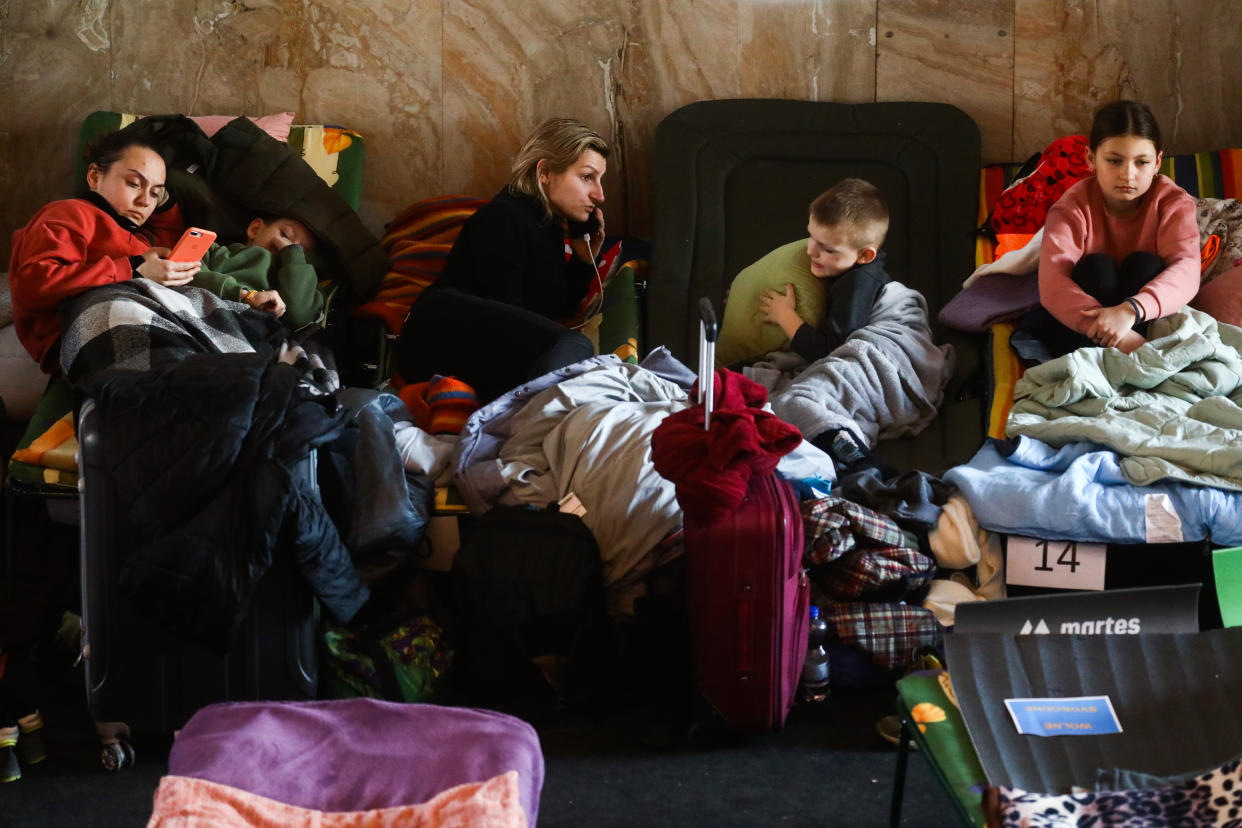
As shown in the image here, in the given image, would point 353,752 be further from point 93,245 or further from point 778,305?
point 778,305

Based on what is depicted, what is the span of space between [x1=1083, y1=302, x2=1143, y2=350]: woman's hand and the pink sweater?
30 mm

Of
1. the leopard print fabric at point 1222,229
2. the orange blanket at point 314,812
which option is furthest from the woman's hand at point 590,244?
the orange blanket at point 314,812

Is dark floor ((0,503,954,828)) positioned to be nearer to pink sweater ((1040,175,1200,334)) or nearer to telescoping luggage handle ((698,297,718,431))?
telescoping luggage handle ((698,297,718,431))

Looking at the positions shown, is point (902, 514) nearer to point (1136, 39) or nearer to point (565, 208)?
point (565, 208)

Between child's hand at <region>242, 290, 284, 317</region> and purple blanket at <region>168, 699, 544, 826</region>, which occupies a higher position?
child's hand at <region>242, 290, 284, 317</region>

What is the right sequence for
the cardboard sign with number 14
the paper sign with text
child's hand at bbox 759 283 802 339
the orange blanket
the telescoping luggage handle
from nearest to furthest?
the orange blanket
the paper sign with text
the telescoping luggage handle
the cardboard sign with number 14
child's hand at bbox 759 283 802 339

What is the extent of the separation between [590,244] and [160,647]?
160 centimetres

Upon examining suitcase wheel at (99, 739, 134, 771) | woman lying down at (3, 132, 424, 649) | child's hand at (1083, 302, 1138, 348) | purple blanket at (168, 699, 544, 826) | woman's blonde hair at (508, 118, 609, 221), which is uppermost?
woman's blonde hair at (508, 118, 609, 221)

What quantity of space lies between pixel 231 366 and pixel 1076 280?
6.62 ft

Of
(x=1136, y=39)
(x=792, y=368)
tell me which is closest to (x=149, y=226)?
(x=792, y=368)

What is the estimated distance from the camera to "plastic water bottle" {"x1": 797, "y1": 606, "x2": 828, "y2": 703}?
8.53ft

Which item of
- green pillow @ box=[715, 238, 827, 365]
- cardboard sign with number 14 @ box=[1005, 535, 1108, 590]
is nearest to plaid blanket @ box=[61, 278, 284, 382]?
green pillow @ box=[715, 238, 827, 365]

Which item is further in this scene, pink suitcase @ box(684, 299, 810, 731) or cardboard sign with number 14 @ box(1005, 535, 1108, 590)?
cardboard sign with number 14 @ box(1005, 535, 1108, 590)

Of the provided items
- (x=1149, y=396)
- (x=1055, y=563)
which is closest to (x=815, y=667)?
(x=1055, y=563)
